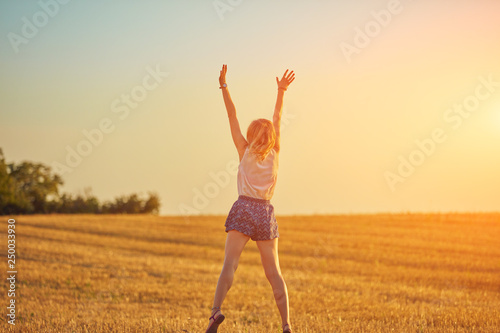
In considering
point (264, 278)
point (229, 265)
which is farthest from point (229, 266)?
point (264, 278)

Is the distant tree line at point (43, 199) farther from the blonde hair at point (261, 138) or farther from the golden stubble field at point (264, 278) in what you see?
the blonde hair at point (261, 138)

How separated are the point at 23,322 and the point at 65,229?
22.9 metres

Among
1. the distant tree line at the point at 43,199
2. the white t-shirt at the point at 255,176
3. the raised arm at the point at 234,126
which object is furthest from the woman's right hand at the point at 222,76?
the distant tree line at the point at 43,199

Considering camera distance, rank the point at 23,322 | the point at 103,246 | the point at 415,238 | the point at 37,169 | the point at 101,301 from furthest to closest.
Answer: the point at 37,169 → the point at 415,238 → the point at 103,246 → the point at 101,301 → the point at 23,322

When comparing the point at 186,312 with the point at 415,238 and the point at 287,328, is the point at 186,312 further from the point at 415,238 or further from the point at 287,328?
the point at 415,238

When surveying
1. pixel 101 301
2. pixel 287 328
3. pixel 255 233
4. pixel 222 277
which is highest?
pixel 255 233

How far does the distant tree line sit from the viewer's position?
4431 centimetres

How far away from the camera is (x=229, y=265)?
20.3 feet

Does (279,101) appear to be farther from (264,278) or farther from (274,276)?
(264,278)

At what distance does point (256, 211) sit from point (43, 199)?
143 ft

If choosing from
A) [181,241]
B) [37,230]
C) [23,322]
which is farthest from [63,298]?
[37,230]

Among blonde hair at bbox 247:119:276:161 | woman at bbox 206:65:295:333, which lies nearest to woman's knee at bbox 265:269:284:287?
woman at bbox 206:65:295:333

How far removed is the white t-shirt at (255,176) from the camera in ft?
20.7

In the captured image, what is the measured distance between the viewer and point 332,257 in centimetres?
2336
